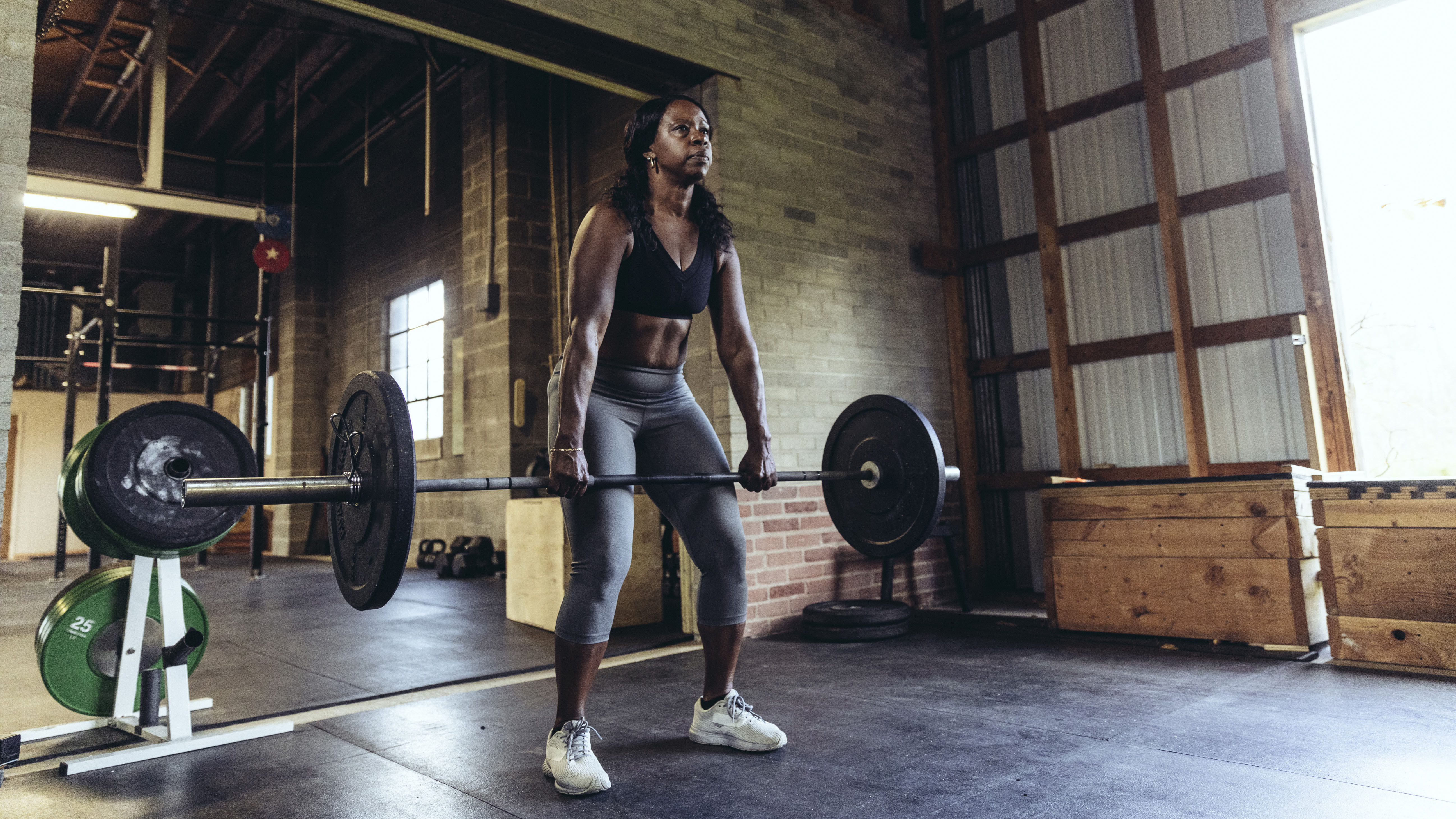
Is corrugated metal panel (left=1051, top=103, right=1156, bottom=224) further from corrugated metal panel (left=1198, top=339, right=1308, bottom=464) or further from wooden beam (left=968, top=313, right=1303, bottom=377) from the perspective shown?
corrugated metal panel (left=1198, top=339, right=1308, bottom=464)

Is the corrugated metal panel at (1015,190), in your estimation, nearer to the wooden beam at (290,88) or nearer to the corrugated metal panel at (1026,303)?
the corrugated metal panel at (1026,303)

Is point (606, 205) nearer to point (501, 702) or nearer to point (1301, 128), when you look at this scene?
point (501, 702)

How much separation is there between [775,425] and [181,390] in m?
13.1

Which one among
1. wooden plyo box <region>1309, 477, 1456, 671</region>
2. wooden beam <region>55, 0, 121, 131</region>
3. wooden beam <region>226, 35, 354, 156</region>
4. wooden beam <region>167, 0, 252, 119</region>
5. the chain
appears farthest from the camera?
wooden beam <region>226, 35, 354, 156</region>

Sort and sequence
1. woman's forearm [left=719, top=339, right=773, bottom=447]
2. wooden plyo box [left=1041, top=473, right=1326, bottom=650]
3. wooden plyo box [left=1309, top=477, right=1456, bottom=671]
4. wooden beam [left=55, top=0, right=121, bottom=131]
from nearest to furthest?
woman's forearm [left=719, top=339, right=773, bottom=447] → wooden plyo box [left=1309, top=477, right=1456, bottom=671] → wooden plyo box [left=1041, top=473, right=1326, bottom=650] → wooden beam [left=55, top=0, right=121, bottom=131]

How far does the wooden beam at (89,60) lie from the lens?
6734 millimetres

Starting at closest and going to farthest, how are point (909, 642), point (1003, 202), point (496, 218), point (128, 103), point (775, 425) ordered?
point (909, 642)
point (775, 425)
point (1003, 202)
point (496, 218)
point (128, 103)

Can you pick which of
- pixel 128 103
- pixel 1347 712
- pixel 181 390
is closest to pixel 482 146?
pixel 128 103

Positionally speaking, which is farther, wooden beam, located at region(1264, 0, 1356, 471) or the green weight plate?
wooden beam, located at region(1264, 0, 1356, 471)

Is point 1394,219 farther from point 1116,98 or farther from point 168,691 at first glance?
point 168,691

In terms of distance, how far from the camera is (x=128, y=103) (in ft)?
27.7

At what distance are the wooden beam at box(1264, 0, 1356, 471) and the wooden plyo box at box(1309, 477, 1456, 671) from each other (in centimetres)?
96

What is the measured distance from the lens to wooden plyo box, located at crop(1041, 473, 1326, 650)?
10.1ft

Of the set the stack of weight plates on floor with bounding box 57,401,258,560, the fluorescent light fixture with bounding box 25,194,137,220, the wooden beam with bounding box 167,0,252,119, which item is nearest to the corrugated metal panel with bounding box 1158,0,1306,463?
the stack of weight plates on floor with bounding box 57,401,258,560
